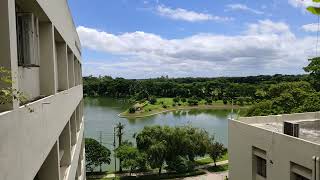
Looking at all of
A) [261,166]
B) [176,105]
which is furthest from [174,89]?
[261,166]

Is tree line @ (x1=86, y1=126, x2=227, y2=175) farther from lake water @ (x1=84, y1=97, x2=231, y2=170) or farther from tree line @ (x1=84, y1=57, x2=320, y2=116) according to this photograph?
tree line @ (x1=84, y1=57, x2=320, y2=116)

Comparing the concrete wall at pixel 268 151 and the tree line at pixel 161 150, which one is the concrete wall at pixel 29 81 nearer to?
the concrete wall at pixel 268 151

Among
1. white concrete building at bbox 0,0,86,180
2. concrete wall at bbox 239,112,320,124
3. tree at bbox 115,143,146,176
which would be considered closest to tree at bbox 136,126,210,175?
tree at bbox 115,143,146,176

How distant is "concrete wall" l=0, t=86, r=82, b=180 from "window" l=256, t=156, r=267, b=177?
28.8 feet

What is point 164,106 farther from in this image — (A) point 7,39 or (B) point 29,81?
(A) point 7,39

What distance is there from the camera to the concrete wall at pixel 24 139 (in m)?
2.90

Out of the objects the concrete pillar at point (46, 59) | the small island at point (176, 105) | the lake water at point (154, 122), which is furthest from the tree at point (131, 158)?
the small island at point (176, 105)

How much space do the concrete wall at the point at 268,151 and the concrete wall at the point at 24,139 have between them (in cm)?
716

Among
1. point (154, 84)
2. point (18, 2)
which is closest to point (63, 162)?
point (18, 2)

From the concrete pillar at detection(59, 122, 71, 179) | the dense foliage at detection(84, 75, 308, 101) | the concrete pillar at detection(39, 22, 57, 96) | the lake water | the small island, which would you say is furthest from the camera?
the dense foliage at detection(84, 75, 308, 101)

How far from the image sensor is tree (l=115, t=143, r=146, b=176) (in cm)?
3181

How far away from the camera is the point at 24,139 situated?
3.61 m

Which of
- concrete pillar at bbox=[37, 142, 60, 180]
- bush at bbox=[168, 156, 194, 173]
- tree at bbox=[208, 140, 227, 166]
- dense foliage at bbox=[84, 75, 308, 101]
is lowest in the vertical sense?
bush at bbox=[168, 156, 194, 173]

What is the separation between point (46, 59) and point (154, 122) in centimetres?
5931
